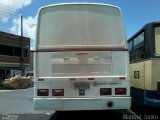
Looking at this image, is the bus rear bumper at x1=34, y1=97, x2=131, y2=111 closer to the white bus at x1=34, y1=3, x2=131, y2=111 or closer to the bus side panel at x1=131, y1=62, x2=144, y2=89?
the white bus at x1=34, y1=3, x2=131, y2=111

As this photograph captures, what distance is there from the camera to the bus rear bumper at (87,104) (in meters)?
9.66

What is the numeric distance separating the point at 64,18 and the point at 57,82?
5.99 feet

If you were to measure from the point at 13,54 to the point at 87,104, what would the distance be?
4996 centimetres

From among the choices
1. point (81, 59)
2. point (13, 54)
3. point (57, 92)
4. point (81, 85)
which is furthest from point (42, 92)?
point (13, 54)

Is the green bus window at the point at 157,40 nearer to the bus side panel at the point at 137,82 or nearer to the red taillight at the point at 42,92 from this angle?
the bus side panel at the point at 137,82

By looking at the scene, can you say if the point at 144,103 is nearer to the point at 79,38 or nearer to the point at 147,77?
the point at 147,77

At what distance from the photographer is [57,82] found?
9852 mm

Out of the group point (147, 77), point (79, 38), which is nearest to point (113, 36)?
point (79, 38)

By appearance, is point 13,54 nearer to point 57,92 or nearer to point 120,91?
point 57,92

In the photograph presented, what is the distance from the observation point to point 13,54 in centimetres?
5838

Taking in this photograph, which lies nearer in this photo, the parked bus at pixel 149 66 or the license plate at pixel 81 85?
the license plate at pixel 81 85

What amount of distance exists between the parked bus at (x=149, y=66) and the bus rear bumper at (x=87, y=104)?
3.61ft

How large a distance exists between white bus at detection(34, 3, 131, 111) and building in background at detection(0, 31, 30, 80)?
142 feet

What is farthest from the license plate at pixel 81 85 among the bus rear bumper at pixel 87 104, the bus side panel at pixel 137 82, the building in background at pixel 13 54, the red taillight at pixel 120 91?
the building in background at pixel 13 54
